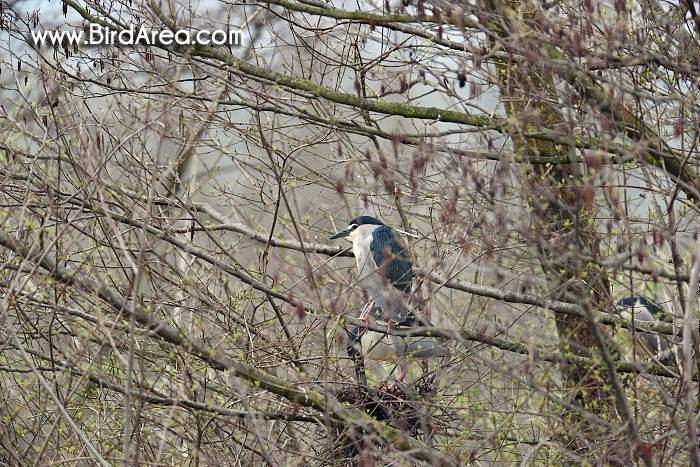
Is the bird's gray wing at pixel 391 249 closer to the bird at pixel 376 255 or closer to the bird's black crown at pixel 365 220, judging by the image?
the bird at pixel 376 255

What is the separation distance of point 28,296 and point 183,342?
0.72m

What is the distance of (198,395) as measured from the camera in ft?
16.8

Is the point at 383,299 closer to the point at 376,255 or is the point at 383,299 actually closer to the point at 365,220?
the point at 376,255

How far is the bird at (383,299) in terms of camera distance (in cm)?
468

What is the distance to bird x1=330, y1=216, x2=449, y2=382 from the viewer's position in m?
4.68

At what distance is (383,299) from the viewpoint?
4578 mm

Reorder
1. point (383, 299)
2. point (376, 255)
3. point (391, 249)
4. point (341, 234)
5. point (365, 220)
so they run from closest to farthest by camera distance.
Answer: point (383, 299) < point (391, 249) < point (376, 255) < point (341, 234) < point (365, 220)

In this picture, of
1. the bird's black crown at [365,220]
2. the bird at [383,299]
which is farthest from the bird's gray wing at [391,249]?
the bird's black crown at [365,220]

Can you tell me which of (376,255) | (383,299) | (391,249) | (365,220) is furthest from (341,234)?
(383,299)

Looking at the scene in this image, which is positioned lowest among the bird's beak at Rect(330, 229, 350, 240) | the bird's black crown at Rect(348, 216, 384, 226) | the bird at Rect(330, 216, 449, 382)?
the bird at Rect(330, 216, 449, 382)

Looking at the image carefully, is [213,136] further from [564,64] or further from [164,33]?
[564,64]

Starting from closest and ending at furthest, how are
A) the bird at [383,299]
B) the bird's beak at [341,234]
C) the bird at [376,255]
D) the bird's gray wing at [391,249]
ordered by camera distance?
1. the bird at [383,299]
2. the bird at [376,255]
3. the bird's gray wing at [391,249]
4. the bird's beak at [341,234]

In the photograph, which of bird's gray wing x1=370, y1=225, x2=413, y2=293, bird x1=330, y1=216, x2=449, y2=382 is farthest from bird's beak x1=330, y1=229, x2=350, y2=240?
bird's gray wing x1=370, y1=225, x2=413, y2=293

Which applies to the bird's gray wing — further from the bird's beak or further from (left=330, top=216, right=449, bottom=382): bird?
the bird's beak
